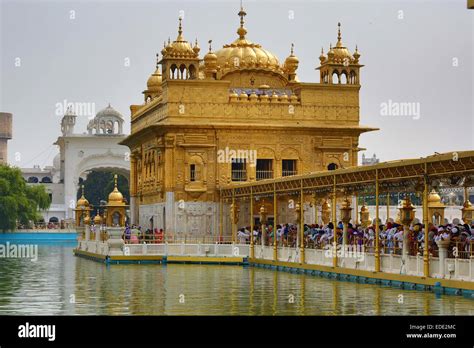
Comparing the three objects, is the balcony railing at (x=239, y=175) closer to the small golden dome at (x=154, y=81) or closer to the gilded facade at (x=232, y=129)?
the gilded facade at (x=232, y=129)

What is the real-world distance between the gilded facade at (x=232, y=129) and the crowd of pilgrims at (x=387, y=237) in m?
5.00

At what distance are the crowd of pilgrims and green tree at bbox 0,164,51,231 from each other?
33876 mm

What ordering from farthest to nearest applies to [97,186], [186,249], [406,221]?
[97,186], [186,249], [406,221]

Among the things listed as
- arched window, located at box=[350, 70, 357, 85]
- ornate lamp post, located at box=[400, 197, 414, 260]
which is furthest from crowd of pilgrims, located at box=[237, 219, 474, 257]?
arched window, located at box=[350, 70, 357, 85]

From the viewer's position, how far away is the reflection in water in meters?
21.8

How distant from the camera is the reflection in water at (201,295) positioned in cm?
2178

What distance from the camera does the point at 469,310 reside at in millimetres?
21016

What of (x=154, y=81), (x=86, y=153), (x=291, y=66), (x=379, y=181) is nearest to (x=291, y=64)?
(x=291, y=66)

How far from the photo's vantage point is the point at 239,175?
151 feet

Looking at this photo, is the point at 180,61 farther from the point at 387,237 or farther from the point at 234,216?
the point at 387,237

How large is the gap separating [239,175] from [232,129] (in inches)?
79.4

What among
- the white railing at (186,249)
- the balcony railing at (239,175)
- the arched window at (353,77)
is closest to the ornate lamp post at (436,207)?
the arched window at (353,77)
